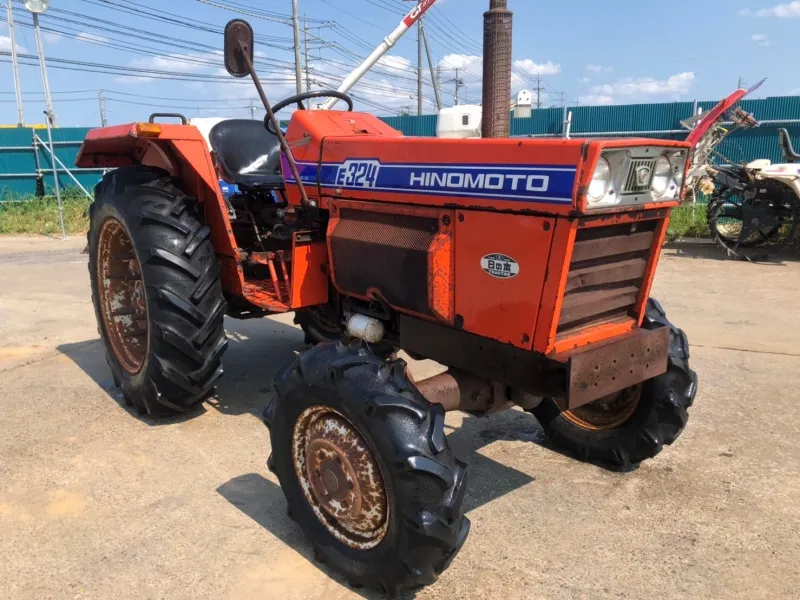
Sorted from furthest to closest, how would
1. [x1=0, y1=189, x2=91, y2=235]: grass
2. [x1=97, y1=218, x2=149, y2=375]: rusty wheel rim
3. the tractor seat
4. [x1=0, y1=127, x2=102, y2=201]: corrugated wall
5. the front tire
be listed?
[x1=0, y1=127, x2=102, y2=201]: corrugated wall
[x1=0, y1=189, x2=91, y2=235]: grass
the tractor seat
[x1=97, y1=218, x2=149, y2=375]: rusty wheel rim
the front tire

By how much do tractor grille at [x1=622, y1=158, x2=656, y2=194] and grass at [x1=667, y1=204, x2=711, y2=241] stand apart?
29.2ft

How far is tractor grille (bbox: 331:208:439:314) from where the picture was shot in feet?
8.44

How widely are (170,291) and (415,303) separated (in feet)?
4.76

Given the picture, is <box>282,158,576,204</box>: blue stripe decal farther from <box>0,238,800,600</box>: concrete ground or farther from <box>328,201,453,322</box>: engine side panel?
<box>0,238,800,600</box>: concrete ground

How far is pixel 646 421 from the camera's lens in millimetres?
3021

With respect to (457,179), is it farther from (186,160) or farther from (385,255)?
(186,160)

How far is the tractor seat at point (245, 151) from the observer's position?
422 cm

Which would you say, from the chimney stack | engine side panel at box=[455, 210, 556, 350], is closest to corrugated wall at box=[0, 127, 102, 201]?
the chimney stack

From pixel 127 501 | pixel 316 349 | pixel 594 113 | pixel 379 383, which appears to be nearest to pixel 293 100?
pixel 316 349

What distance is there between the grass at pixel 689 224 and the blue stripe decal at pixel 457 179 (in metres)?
8.78

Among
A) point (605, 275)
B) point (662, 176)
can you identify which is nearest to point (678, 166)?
point (662, 176)

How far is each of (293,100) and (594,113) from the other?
12.3 metres

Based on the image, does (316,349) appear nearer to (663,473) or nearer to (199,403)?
(199,403)

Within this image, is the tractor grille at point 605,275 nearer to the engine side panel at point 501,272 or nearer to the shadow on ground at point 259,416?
the engine side panel at point 501,272
